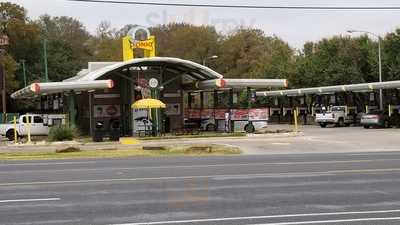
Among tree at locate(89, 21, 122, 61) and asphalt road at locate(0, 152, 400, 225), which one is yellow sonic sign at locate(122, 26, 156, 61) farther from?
tree at locate(89, 21, 122, 61)

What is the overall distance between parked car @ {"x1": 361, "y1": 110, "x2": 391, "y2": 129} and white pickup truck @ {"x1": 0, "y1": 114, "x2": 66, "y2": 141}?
81.1ft

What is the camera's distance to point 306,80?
261 ft

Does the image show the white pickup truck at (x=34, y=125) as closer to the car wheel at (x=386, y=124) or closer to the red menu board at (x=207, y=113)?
the red menu board at (x=207, y=113)

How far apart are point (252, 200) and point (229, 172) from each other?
5.82 meters

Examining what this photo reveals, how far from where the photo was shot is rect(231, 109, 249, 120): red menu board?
47594 millimetres

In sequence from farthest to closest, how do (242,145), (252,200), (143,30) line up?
1. (143,30)
2. (242,145)
3. (252,200)

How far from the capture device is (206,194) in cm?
1370

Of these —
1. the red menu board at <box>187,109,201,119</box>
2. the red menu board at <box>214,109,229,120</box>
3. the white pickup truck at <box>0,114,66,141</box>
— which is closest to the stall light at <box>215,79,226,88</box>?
the red menu board at <box>214,109,229,120</box>

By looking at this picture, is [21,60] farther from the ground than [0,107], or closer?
farther from the ground

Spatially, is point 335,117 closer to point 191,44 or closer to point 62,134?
point 62,134

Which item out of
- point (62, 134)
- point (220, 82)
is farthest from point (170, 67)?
point (62, 134)

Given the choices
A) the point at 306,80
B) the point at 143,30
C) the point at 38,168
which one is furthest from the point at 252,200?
the point at 306,80

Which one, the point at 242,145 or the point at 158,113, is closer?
the point at 242,145

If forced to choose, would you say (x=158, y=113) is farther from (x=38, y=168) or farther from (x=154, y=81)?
(x=38, y=168)
